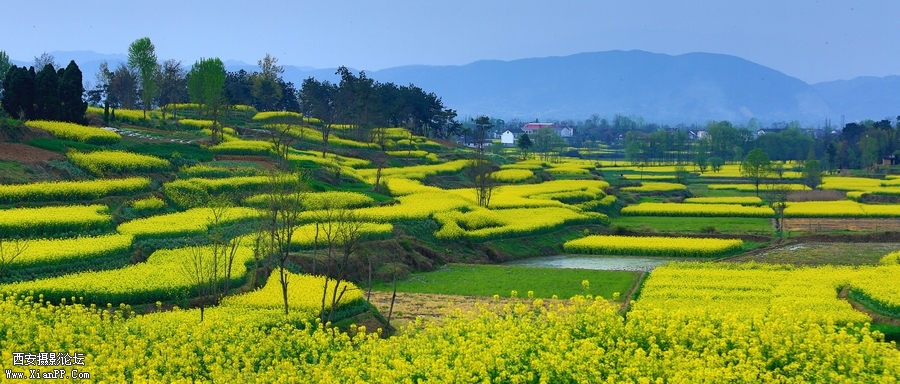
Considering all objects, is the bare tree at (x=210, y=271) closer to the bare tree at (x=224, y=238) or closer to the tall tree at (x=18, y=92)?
the bare tree at (x=224, y=238)

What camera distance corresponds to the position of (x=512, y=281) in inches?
1219

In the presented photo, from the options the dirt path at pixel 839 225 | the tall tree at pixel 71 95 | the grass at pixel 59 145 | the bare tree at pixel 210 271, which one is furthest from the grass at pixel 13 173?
the dirt path at pixel 839 225

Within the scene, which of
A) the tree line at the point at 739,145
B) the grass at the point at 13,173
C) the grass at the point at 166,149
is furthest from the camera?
the tree line at the point at 739,145

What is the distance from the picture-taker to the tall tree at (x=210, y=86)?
60.5 m

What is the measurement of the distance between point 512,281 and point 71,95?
28.1 m

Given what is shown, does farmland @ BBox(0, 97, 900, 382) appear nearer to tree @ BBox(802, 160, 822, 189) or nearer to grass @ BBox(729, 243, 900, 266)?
grass @ BBox(729, 243, 900, 266)

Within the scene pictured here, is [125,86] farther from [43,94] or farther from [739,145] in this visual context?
[739,145]

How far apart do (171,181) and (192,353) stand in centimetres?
2573

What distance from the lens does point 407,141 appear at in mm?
79625

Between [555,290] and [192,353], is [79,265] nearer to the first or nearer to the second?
[192,353]

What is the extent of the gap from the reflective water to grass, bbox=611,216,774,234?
24.6 feet

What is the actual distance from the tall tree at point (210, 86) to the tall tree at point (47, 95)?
11860mm

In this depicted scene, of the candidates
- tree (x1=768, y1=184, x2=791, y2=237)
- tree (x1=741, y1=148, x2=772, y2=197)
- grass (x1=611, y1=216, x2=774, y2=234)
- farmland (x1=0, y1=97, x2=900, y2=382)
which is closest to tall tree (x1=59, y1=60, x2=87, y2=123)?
farmland (x1=0, y1=97, x2=900, y2=382)

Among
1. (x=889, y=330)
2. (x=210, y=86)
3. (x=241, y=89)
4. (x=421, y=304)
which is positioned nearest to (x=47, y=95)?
(x=210, y=86)
